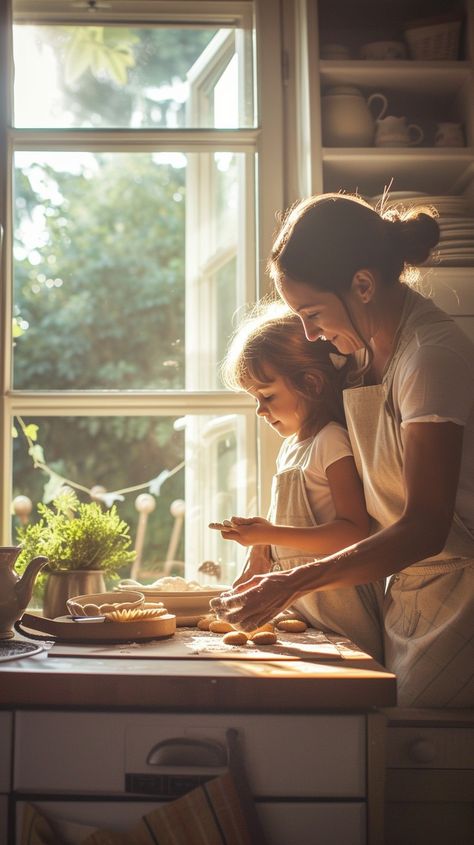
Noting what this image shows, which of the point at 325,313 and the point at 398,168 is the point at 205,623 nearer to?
the point at 325,313

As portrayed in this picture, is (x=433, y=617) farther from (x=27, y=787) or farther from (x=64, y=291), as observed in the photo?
(x=64, y=291)

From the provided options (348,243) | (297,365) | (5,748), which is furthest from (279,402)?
(5,748)

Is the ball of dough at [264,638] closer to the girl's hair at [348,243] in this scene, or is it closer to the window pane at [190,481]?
the girl's hair at [348,243]

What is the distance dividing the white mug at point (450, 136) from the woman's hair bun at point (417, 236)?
639mm

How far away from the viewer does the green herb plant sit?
185 cm

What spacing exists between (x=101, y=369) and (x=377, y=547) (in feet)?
20.7

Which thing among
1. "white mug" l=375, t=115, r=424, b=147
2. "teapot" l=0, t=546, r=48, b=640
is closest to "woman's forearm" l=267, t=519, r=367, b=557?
"teapot" l=0, t=546, r=48, b=640

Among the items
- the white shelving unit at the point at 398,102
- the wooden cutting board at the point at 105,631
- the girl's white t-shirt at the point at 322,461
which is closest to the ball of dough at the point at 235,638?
the wooden cutting board at the point at 105,631

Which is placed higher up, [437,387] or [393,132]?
[393,132]

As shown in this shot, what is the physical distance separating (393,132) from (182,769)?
1510 millimetres

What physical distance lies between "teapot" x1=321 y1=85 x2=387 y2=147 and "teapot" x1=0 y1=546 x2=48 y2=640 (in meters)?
1.20

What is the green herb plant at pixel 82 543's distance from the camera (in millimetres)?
1849

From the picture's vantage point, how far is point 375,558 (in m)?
1.35

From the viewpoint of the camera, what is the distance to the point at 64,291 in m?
7.39
